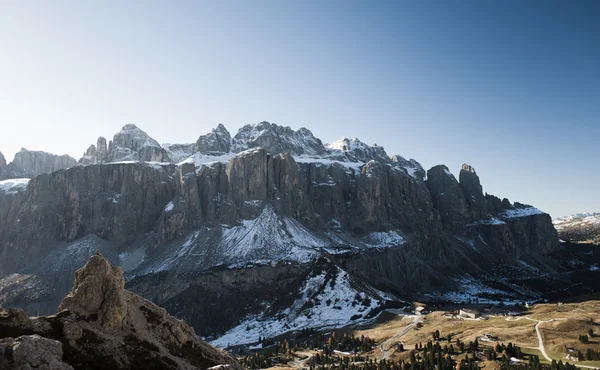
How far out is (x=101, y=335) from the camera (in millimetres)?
42000

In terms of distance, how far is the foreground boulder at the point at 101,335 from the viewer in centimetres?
3039

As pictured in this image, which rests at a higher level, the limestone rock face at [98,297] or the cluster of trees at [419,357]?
the limestone rock face at [98,297]

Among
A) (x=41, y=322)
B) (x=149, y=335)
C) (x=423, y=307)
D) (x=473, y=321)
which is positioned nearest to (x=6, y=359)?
(x=41, y=322)

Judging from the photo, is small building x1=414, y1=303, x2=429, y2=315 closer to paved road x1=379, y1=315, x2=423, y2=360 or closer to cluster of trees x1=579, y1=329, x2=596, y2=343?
paved road x1=379, y1=315, x2=423, y2=360

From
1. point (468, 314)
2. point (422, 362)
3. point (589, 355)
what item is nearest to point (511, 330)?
point (589, 355)

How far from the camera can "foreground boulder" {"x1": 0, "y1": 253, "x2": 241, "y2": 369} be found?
30391mm

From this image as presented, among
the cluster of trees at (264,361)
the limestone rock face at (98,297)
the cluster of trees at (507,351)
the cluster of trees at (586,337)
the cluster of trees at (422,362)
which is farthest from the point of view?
the cluster of trees at (264,361)

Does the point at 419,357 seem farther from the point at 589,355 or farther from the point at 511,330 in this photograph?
the point at 511,330

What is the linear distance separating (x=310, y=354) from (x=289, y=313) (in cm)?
7018

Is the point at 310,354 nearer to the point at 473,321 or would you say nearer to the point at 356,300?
the point at 473,321

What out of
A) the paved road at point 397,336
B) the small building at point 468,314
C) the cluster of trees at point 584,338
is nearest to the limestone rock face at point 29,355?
the paved road at point 397,336

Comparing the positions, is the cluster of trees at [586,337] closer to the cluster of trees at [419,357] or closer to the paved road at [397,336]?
the cluster of trees at [419,357]

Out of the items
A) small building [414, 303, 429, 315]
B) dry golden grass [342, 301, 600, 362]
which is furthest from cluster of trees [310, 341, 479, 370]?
small building [414, 303, 429, 315]

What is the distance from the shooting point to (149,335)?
157ft
